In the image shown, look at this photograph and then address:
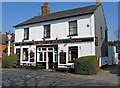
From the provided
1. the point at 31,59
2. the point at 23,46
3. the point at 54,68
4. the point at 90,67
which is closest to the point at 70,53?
the point at 54,68

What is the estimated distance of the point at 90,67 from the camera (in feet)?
63.9

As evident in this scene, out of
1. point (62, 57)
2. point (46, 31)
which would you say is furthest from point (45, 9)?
point (62, 57)

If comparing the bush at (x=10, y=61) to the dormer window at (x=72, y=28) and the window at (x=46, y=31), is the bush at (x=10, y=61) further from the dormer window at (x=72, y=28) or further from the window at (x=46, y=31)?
the dormer window at (x=72, y=28)

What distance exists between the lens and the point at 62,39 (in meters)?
23.9

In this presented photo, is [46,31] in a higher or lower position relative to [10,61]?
higher

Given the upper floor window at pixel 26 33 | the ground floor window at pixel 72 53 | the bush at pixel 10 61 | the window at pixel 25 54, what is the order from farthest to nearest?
1. the upper floor window at pixel 26 33
2. the window at pixel 25 54
3. the bush at pixel 10 61
4. the ground floor window at pixel 72 53

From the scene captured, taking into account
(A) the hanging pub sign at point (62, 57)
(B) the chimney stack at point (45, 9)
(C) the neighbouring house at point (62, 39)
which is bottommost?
(A) the hanging pub sign at point (62, 57)

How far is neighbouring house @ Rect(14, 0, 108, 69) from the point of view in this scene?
2214 centimetres

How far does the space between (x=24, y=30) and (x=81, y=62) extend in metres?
12.2

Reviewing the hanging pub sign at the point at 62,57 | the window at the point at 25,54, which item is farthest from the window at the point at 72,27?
the window at the point at 25,54

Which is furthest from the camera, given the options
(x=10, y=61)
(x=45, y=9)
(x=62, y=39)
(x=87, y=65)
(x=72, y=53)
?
(x=45, y=9)

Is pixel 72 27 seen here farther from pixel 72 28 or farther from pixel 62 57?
pixel 62 57

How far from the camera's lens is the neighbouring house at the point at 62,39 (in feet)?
72.6

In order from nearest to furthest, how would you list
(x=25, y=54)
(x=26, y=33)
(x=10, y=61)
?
1. (x=10, y=61)
2. (x=25, y=54)
3. (x=26, y=33)
